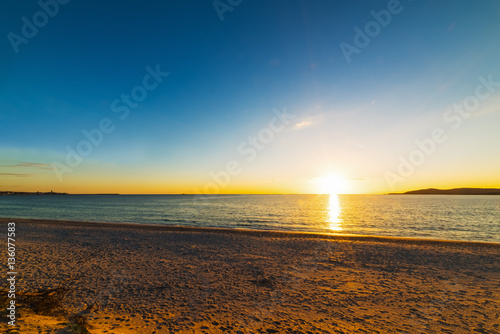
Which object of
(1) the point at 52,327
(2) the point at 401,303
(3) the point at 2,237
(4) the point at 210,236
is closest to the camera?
(1) the point at 52,327

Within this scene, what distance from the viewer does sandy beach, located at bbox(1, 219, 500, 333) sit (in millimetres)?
6414

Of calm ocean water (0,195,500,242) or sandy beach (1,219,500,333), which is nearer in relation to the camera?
sandy beach (1,219,500,333)

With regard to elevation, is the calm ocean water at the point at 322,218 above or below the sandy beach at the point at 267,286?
below

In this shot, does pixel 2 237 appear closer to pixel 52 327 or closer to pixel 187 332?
pixel 52 327

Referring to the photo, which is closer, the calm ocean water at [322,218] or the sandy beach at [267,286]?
the sandy beach at [267,286]

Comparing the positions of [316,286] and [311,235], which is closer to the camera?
[316,286]

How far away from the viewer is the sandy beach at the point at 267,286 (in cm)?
641

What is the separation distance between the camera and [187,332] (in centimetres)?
594

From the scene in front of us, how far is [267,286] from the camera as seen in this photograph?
30.2ft

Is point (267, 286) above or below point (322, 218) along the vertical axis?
above

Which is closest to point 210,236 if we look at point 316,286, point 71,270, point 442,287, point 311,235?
point 311,235

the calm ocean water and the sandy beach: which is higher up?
the sandy beach

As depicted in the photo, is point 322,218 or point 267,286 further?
point 322,218

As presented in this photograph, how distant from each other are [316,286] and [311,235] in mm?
12411
